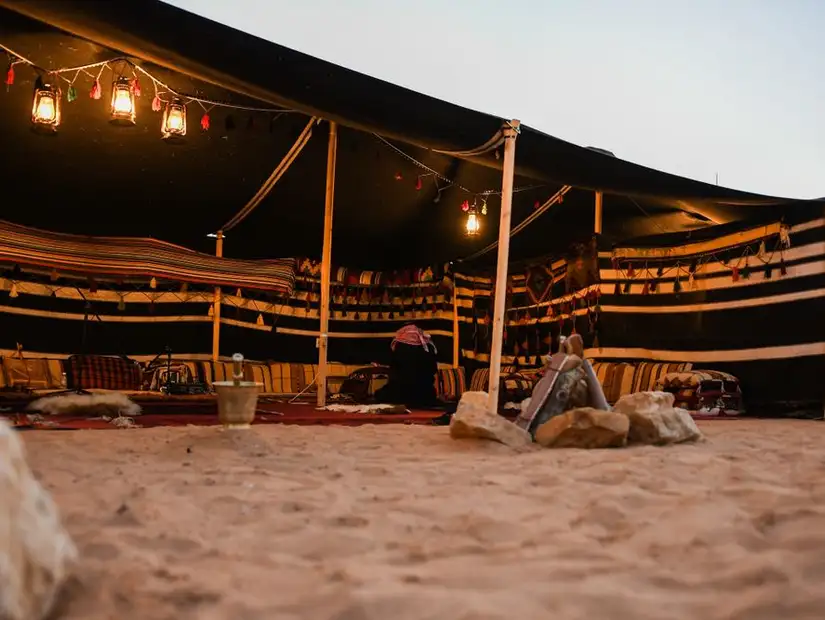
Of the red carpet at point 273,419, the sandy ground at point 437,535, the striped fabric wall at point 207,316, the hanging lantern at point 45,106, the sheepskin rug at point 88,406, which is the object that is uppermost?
the hanging lantern at point 45,106

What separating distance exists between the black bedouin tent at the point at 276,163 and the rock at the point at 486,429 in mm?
2003

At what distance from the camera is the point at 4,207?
6.71 metres

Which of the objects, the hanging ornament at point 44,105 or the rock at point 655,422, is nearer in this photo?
the rock at point 655,422

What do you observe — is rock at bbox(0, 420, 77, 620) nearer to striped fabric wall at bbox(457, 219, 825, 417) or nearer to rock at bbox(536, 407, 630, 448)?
rock at bbox(536, 407, 630, 448)

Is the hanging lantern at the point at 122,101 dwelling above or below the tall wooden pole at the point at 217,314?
above

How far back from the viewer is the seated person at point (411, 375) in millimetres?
6922

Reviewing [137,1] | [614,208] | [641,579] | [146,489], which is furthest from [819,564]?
[614,208]

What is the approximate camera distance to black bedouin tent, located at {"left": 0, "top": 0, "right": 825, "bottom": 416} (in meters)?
4.02

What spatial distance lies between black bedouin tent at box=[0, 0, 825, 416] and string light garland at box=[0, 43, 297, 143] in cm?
3

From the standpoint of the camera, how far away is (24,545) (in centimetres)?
116

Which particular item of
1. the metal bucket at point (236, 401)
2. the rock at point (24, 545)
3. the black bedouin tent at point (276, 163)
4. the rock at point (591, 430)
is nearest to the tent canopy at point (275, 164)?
the black bedouin tent at point (276, 163)

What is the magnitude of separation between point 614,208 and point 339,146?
3.69 metres

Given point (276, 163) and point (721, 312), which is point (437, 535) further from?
point (721, 312)

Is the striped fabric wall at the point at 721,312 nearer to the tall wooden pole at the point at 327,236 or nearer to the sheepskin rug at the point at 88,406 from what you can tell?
the tall wooden pole at the point at 327,236
